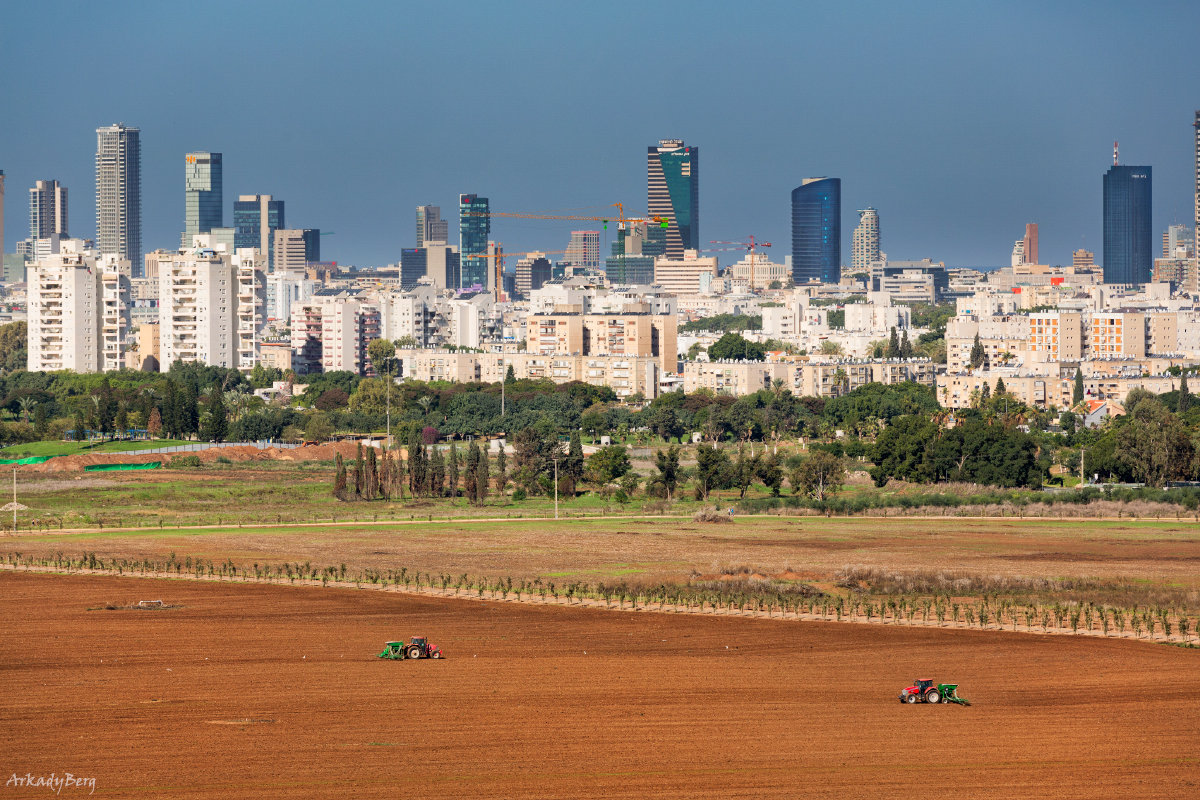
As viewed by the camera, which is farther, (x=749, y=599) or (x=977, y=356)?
(x=977, y=356)

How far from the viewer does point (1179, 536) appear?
6869 cm

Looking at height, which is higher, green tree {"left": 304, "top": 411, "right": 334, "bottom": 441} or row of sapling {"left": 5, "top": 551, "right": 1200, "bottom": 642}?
green tree {"left": 304, "top": 411, "right": 334, "bottom": 441}

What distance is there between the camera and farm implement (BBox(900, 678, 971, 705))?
36.3m

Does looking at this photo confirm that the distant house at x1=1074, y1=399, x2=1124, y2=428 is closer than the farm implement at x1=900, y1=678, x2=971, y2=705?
No

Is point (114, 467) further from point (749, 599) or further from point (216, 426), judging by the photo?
point (749, 599)

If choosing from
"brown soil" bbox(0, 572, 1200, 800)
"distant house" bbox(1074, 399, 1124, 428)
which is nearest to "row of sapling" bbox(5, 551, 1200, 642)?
"brown soil" bbox(0, 572, 1200, 800)

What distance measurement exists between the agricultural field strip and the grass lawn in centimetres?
6251

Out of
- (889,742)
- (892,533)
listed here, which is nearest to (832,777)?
(889,742)

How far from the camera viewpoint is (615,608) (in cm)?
5025

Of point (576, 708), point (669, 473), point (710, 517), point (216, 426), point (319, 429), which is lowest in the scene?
point (576, 708)

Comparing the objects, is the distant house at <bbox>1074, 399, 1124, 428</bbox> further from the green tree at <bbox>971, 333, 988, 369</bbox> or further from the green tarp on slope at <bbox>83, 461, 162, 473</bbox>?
the green tarp on slope at <bbox>83, 461, 162, 473</bbox>

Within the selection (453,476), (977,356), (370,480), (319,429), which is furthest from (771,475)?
(977,356)

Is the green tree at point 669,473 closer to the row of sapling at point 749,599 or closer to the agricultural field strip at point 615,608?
the row of sapling at point 749,599

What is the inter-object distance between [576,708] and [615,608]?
1416 centimetres
